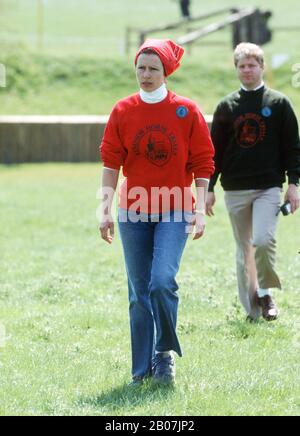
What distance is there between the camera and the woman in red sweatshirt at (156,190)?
6.03 metres

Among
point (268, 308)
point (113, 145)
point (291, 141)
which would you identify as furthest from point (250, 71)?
point (113, 145)

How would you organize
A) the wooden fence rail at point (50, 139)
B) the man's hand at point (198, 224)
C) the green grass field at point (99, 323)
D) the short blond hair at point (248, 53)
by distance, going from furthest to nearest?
the wooden fence rail at point (50, 139) → the short blond hair at point (248, 53) → the man's hand at point (198, 224) → the green grass field at point (99, 323)

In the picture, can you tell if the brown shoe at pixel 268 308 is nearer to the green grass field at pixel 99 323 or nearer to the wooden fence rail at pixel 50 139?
the green grass field at pixel 99 323

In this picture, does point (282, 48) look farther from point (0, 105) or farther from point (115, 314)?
point (115, 314)

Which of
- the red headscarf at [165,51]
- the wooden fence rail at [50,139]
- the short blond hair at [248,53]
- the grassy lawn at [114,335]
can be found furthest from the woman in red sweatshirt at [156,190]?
the wooden fence rail at [50,139]

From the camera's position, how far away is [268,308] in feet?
26.7

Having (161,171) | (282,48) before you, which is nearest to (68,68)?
(282,48)

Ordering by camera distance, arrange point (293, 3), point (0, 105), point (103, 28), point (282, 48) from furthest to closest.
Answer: point (293, 3), point (103, 28), point (282, 48), point (0, 105)

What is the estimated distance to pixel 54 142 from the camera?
2480cm

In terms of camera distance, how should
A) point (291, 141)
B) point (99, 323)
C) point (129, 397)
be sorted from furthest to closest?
point (99, 323) → point (291, 141) → point (129, 397)

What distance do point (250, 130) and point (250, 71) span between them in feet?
1.46

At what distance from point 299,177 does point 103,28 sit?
39.1 m

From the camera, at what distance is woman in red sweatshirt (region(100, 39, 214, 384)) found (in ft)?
19.8

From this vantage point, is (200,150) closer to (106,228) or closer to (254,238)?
(106,228)
